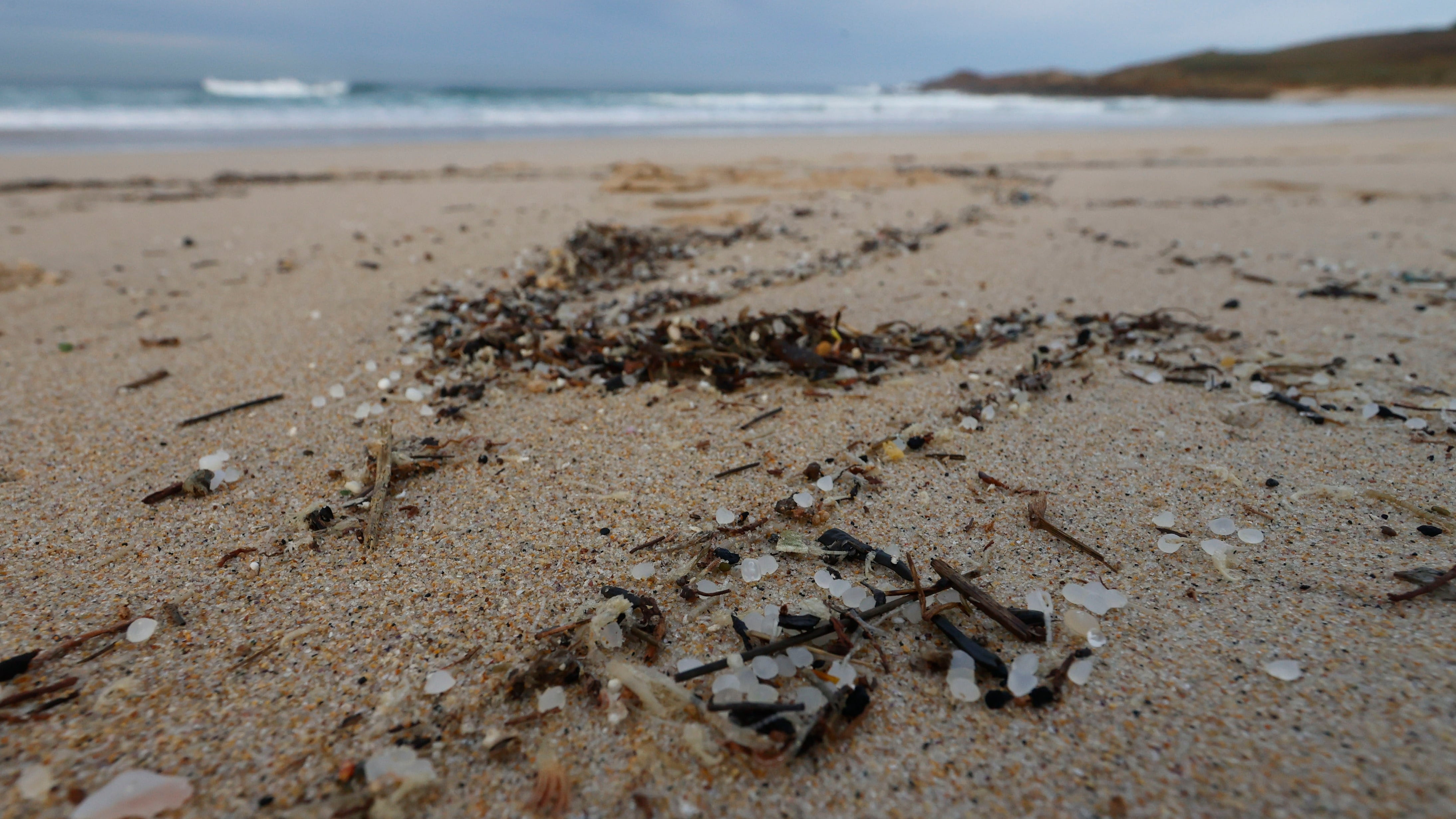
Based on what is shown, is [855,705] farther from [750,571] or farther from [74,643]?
[74,643]

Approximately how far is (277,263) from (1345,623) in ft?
17.2

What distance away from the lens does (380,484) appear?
182 centimetres

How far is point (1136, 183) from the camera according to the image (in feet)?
22.3

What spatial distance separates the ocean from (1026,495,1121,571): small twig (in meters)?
14.1

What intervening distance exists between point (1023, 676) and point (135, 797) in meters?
1.47

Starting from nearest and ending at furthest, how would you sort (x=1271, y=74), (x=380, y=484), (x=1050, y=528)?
(x=1050, y=528) → (x=380, y=484) → (x=1271, y=74)

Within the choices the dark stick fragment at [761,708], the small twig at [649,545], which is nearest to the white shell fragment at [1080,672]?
the dark stick fragment at [761,708]

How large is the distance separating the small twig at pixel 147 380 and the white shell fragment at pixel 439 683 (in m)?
2.21

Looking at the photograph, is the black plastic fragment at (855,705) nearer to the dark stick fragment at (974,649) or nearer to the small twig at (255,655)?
the dark stick fragment at (974,649)

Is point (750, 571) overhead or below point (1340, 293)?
below

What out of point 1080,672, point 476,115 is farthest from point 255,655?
point 476,115

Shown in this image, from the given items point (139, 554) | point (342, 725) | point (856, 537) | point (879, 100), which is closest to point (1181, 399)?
point (856, 537)

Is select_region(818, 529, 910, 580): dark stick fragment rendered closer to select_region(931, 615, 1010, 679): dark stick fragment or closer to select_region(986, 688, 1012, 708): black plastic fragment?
select_region(931, 615, 1010, 679): dark stick fragment

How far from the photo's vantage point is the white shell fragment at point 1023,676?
119 centimetres
